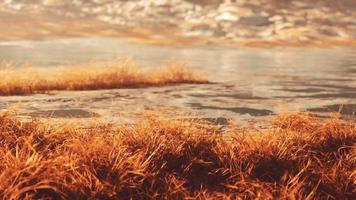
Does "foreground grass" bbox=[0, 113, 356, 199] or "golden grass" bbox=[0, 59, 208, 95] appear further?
"golden grass" bbox=[0, 59, 208, 95]

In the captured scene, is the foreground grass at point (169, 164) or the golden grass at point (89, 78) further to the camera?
the golden grass at point (89, 78)

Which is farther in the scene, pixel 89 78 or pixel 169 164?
pixel 89 78

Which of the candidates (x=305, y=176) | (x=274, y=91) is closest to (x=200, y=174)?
(x=305, y=176)

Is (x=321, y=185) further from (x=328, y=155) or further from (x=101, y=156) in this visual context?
(x=101, y=156)
